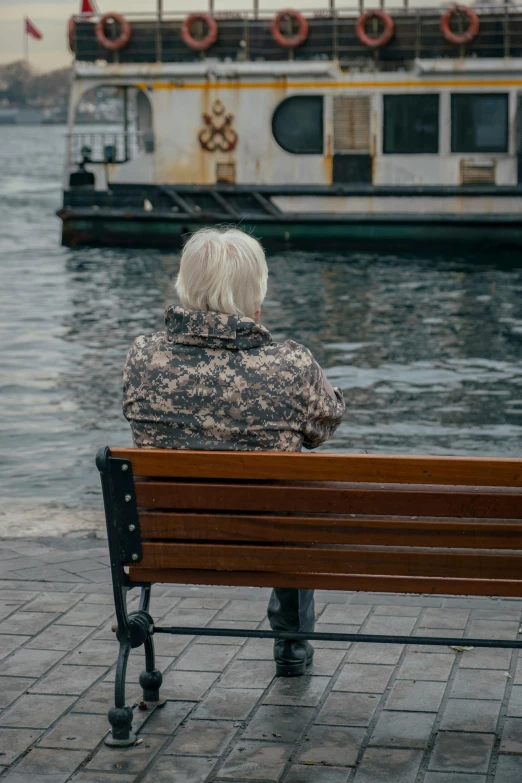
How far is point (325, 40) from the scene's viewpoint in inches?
883

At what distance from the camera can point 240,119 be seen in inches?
878

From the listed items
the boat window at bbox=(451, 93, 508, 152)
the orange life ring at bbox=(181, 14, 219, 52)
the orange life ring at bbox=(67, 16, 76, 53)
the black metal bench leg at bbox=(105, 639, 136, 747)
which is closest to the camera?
the black metal bench leg at bbox=(105, 639, 136, 747)

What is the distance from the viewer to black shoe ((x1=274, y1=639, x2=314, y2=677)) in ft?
13.3

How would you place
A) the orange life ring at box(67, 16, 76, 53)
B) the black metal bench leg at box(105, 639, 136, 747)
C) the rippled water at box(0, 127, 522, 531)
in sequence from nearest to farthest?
the black metal bench leg at box(105, 639, 136, 747) → the rippled water at box(0, 127, 522, 531) → the orange life ring at box(67, 16, 76, 53)

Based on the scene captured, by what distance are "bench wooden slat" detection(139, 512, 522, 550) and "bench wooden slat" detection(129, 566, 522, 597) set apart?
3.9 inches

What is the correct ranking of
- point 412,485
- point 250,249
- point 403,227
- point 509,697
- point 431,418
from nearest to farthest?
Result: 1. point 412,485
2. point 250,249
3. point 509,697
4. point 431,418
5. point 403,227

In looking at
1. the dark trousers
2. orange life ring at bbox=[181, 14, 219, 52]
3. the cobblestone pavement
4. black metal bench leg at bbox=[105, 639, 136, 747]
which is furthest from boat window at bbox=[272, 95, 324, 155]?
black metal bench leg at bbox=[105, 639, 136, 747]

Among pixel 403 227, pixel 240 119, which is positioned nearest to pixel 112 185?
pixel 240 119

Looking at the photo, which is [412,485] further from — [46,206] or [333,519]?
[46,206]

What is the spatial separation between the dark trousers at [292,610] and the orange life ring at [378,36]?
744 inches

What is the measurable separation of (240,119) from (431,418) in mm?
13403

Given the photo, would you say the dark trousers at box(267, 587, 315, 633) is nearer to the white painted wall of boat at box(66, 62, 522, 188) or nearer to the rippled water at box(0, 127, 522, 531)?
the rippled water at box(0, 127, 522, 531)

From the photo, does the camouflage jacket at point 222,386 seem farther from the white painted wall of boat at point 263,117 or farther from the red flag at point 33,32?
the red flag at point 33,32

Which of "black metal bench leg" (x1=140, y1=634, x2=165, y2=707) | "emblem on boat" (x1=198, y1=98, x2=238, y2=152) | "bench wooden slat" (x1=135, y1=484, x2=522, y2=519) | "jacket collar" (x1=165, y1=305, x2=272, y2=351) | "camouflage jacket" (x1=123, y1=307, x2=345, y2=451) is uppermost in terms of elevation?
"emblem on boat" (x1=198, y1=98, x2=238, y2=152)
